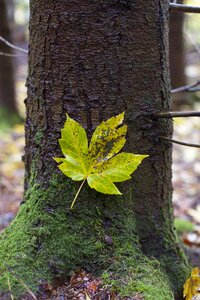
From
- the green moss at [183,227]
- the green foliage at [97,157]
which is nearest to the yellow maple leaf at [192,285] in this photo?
the green foliage at [97,157]

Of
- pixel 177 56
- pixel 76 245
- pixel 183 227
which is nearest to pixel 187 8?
pixel 76 245

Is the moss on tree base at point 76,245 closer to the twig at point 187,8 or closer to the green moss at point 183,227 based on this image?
the twig at point 187,8

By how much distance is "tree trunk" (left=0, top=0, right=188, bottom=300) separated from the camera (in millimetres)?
1338

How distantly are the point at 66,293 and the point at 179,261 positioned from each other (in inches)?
21.0

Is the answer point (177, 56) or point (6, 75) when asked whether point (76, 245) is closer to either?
point (6, 75)

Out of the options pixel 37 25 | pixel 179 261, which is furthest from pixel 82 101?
pixel 179 261

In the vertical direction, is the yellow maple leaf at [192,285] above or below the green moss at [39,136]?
below

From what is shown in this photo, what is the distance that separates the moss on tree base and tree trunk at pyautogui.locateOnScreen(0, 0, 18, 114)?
4.03 m

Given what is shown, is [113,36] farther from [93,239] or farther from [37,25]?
[93,239]

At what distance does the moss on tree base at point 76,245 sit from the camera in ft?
4.21

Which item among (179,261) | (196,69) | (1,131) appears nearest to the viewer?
(179,261)

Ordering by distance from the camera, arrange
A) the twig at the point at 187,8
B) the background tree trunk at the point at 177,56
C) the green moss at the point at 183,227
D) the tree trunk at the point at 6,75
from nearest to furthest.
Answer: the twig at the point at 187,8 → the green moss at the point at 183,227 → the tree trunk at the point at 6,75 → the background tree trunk at the point at 177,56

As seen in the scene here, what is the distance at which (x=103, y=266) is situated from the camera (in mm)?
1335

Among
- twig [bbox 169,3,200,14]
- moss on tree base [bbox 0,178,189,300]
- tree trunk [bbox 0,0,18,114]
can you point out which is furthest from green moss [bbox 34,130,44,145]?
tree trunk [bbox 0,0,18,114]
